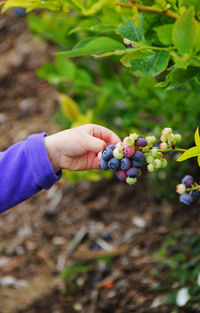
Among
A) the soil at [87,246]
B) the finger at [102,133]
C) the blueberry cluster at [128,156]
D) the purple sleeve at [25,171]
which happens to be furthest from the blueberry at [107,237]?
the blueberry cluster at [128,156]

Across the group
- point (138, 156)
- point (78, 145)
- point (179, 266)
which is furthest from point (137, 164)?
point (179, 266)

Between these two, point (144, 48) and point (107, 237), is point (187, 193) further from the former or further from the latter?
point (107, 237)

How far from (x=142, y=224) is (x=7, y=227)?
2.99ft

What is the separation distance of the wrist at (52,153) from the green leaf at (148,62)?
0.44 metres

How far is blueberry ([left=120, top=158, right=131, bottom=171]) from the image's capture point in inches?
35.2

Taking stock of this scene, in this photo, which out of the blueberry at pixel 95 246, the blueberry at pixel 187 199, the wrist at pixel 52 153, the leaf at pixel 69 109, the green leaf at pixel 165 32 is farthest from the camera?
the blueberry at pixel 95 246

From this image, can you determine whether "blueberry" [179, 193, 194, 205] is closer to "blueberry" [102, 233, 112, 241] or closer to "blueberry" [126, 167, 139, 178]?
"blueberry" [126, 167, 139, 178]

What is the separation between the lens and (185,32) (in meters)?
0.75

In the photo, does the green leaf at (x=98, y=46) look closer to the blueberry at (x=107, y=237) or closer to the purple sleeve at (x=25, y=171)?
the purple sleeve at (x=25, y=171)

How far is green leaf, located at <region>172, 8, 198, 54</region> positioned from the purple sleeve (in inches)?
24.4

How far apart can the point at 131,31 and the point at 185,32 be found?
16 cm

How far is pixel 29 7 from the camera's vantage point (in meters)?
1.06

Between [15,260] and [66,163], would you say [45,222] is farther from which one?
[66,163]

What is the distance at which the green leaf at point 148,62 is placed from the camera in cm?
87
